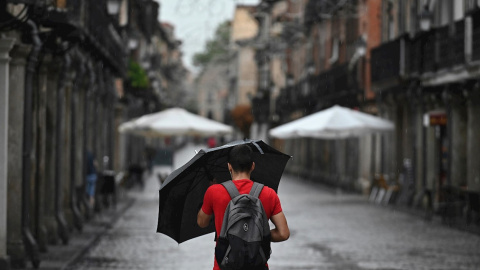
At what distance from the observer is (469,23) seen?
2288 cm

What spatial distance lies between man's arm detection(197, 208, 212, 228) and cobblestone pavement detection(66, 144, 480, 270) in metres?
7.21

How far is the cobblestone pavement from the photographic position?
1441 centimetres

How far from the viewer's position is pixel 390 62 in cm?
3006

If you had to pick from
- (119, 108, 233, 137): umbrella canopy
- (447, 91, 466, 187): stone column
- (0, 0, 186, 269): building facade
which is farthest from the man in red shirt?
(119, 108, 233, 137): umbrella canopy

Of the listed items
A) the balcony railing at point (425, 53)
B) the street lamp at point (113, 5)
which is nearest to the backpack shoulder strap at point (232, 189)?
the street lamp at point (113, 5)

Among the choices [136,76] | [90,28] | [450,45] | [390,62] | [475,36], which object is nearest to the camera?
[90,28]

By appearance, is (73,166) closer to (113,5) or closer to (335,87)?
(113,5)

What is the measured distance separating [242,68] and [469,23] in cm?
7959

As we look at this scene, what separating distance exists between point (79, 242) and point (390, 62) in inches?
589

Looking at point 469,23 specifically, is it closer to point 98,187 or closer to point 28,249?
point 98,187

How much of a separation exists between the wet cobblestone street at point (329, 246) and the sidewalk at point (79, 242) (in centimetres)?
15

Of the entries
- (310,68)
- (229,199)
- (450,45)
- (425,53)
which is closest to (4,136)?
→ (229,199)

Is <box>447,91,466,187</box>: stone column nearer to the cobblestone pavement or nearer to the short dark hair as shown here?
the cobblestone pavement

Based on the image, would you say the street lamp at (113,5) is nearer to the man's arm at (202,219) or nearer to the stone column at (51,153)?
the stone column at (51,153)
